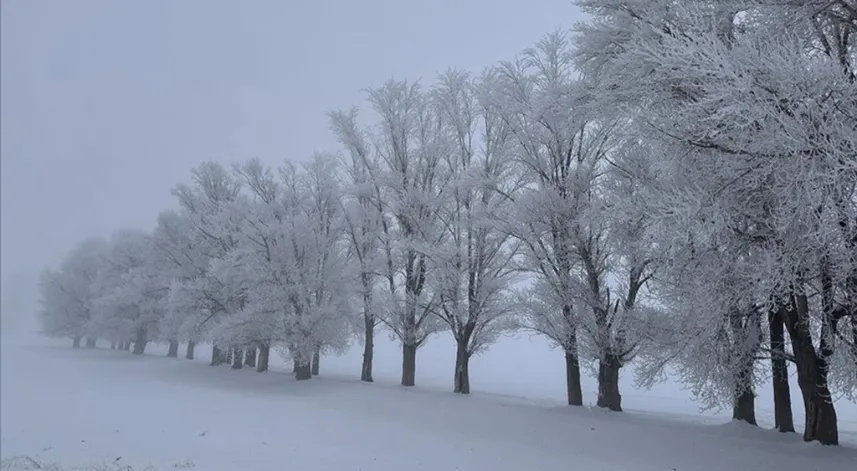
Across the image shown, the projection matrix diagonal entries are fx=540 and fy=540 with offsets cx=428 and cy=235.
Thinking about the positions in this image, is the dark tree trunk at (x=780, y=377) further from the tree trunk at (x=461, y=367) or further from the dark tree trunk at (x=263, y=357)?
the dark tree trunk at (x=263, y=357)

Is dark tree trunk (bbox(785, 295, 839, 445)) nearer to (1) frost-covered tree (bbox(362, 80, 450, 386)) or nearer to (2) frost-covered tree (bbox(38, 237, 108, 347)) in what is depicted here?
(1) frost-covered tree (bbox(362, 80, 450, 386))

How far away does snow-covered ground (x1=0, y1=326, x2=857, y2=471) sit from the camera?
32.6ft

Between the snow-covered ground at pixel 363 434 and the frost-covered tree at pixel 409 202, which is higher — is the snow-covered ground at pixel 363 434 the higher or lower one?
the lower one

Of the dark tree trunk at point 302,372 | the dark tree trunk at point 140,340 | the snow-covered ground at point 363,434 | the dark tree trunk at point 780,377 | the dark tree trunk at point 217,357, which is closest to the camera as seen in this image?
the snow-covered ground at point 363,434

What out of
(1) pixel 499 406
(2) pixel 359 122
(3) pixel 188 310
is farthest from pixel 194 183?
(1) pixel 499 406

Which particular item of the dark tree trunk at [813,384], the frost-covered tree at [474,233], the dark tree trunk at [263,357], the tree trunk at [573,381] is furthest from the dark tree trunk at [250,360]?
the dark tree trunk at [813,384]

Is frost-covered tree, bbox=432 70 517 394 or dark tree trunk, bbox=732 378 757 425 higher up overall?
frost-covered tree, bbox=432 70 517 394

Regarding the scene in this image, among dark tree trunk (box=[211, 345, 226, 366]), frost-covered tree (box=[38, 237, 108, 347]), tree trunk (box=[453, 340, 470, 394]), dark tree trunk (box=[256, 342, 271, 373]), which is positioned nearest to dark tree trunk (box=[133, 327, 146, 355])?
frost-covered tree (box=[38, 237, 108, 347])

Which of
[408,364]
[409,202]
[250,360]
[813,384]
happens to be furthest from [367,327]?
[813,384]

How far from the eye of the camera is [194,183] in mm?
34250

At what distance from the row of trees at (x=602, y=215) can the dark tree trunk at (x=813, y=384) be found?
0.15ft

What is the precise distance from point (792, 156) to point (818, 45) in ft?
17.9

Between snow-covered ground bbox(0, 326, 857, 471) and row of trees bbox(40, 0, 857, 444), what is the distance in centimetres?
146

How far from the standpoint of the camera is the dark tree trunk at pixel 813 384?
10328 mm
